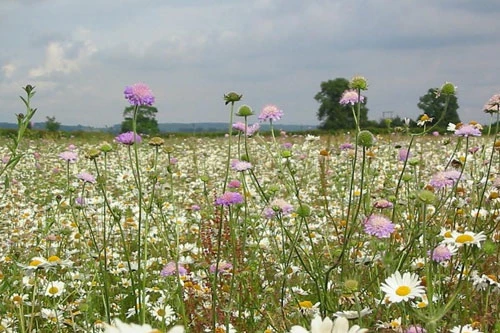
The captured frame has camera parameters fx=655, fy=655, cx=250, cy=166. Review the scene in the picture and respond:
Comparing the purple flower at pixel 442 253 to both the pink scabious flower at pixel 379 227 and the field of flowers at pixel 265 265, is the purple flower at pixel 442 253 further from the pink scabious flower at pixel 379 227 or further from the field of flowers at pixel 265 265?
the pink scabious flower at pixel 379 227

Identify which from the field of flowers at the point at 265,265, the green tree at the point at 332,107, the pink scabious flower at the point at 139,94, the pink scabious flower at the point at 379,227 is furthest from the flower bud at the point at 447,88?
the green tree at the point at 332,107

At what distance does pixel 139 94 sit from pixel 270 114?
2.63 ft

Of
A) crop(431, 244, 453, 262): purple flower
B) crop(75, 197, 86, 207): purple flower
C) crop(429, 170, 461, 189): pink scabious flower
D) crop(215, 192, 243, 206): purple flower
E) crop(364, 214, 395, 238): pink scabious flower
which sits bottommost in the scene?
crop(75, 197, 86, 207): purple flower

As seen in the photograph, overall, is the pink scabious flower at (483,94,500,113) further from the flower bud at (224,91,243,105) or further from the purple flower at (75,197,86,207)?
the purple flower at (75,197,86,207)

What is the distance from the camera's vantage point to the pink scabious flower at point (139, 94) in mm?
2395

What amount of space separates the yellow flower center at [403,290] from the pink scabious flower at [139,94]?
1.21 m

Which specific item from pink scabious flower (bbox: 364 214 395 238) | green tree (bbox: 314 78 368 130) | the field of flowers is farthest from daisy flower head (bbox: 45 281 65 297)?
green tree (bbox: 314 78 368 130)

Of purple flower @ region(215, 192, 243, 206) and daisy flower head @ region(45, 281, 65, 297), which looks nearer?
purple flower @ region(215, 192, 243, 206)

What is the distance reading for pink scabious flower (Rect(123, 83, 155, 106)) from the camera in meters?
2.39

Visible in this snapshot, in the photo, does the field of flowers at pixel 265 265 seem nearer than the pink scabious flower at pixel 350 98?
Yes

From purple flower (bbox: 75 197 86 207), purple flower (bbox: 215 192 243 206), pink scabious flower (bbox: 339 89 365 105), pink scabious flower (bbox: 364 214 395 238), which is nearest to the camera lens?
pink scabious flower (bbox: 364 214 395 238)

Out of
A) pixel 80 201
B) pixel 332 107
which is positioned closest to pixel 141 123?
pixel 80 201

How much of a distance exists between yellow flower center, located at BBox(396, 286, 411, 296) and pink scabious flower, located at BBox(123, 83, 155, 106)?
1.21 m

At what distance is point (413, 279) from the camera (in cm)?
161
